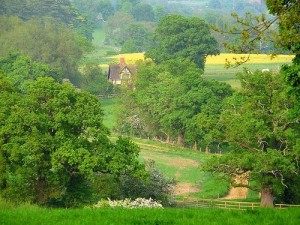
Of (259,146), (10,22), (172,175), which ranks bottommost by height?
(172,175)

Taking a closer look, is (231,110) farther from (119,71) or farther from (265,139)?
(119,71)

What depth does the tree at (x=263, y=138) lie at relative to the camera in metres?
A: 44.7

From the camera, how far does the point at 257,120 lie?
46.2 meters

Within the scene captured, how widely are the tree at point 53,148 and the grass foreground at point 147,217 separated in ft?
61.0

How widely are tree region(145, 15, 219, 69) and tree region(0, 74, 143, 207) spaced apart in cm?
8058

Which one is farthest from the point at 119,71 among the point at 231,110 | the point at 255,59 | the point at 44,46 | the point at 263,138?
the point at 263,138

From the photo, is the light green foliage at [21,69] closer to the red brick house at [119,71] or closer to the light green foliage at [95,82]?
the light green foliage at [95,82]

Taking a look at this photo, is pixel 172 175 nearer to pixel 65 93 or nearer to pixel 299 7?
pixel 65 93

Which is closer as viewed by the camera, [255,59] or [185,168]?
[185,168]

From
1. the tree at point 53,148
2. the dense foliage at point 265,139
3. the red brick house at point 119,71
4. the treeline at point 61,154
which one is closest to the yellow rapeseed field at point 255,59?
the red brick house at point 119,71

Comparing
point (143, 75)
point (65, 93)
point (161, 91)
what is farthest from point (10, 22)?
point (65, 93)

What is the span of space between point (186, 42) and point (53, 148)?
8741cm

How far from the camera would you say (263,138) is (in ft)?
153

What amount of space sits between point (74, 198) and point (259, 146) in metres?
13.3
